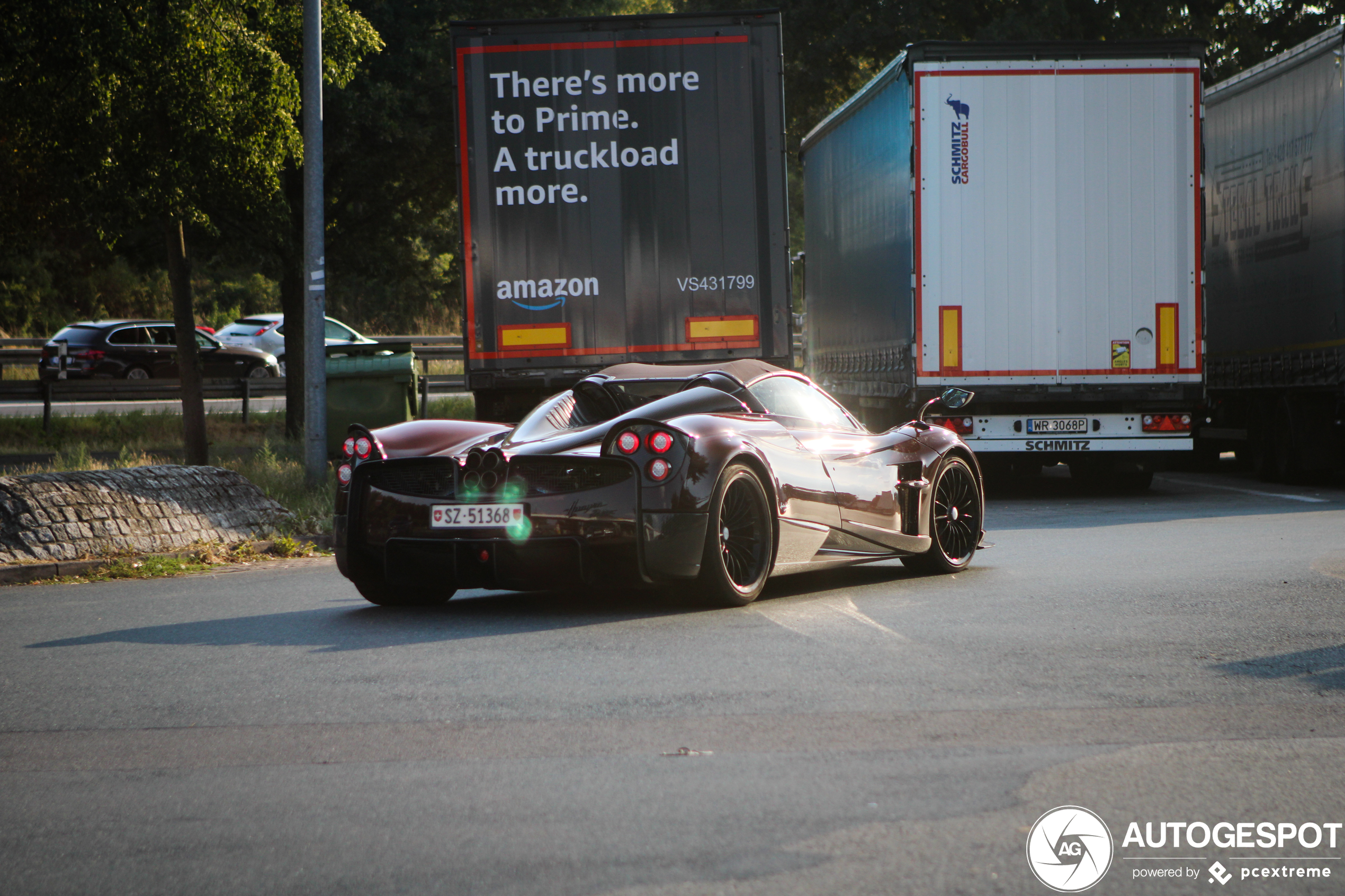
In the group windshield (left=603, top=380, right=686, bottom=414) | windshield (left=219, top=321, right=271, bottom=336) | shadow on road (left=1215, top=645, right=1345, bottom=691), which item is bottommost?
shadow on road (left=1215, top=645, right=1345, bottom=691)

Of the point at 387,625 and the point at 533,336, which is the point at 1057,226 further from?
the point at 387,625

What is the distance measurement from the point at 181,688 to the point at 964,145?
10995 millimetres

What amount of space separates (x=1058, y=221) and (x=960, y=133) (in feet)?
4.10

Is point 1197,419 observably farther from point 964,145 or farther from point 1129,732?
point 1129,732

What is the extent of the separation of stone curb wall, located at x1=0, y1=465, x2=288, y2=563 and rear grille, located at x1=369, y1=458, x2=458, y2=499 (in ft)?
12.1

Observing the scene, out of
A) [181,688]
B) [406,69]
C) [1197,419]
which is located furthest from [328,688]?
[406,69]

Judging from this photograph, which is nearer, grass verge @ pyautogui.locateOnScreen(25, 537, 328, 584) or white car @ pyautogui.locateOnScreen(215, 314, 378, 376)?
grass verge @ pyautogui.locateOnScreen(25, 537, 328, 584)

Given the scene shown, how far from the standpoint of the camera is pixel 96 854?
12.1 ft

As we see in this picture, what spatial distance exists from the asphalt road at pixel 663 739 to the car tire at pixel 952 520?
0.79 metres

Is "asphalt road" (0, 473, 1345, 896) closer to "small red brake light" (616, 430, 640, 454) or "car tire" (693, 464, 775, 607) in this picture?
"car tire" (693, 464, 775, 607)

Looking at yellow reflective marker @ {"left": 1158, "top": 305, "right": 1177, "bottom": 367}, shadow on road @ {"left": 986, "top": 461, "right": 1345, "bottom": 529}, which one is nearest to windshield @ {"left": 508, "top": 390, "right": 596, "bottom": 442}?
shadow on road @ {"left": 986, "top": 461, "right": 1345, "bottom": 529}

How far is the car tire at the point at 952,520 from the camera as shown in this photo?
9.07 metres

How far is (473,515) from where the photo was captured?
7137 millimetres

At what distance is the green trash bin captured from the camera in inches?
720
